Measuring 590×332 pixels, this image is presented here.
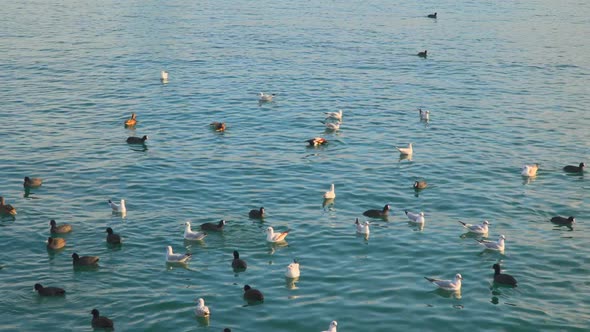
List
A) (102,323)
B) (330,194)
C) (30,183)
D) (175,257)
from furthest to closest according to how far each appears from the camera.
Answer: (30,183) → (330,194) → (175,257) → (102,323)

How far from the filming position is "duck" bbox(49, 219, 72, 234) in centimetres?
3688

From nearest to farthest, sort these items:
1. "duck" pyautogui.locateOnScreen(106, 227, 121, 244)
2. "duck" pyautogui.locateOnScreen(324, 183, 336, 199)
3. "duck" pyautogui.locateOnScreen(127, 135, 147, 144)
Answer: "duck" pyautogui.locateOnScreen(106, 227, 121, 244) < "duck" pyautogui.locateOnScreen(324, 183, 336, 199) < "duck" pyautogui.locateOnScreen(127, 135, 147, 144)

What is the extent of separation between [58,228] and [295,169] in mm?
14444

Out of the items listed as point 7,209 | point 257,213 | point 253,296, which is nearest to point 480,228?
point 257,213

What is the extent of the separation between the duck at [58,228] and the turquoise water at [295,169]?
0.75m

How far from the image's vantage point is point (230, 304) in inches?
1222

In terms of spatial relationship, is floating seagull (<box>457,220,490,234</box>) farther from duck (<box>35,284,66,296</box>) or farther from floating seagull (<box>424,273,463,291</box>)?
Result: duck (<box>35,284,66,296</box>)

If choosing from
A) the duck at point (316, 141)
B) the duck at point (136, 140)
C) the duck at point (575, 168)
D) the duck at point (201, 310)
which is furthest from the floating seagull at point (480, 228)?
the duck at point (136, 140)

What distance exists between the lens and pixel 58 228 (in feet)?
121

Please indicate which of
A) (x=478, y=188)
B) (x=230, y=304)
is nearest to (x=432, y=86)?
(x=478, y=188)

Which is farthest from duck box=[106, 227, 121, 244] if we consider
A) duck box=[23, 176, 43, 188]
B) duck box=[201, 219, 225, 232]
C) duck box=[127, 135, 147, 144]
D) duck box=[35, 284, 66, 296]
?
duck box=[127, 135, 147, 144]

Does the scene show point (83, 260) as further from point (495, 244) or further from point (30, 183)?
point (495, 244)

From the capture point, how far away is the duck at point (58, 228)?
36875 millimetres

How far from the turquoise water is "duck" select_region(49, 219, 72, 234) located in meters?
0.75
